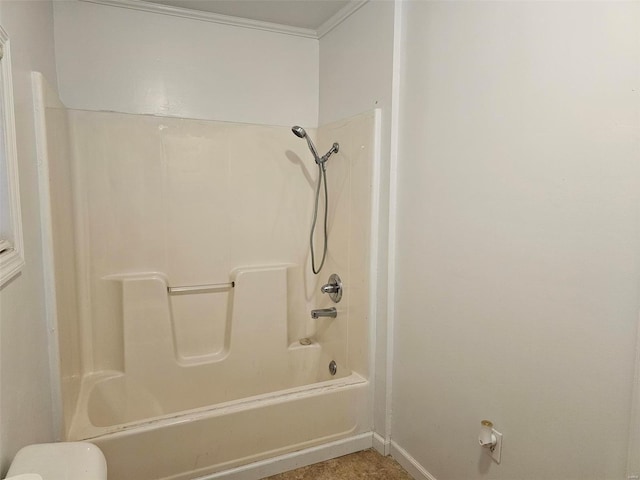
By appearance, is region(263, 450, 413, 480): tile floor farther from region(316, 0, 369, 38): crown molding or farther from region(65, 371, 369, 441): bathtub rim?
region(316, 0, 369, 38): crown molding

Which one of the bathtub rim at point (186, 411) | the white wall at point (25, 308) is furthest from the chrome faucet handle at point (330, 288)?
the white wall at point (25, 308)

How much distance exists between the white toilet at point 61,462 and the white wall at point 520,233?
121 centimetres

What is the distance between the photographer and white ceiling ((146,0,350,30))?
79.1 inches

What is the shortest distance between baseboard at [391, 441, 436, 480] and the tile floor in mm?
20

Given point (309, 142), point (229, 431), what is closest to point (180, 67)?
point (309, 142)

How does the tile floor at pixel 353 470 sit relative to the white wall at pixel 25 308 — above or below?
below

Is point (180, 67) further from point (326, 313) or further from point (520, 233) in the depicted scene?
point (520, 233)

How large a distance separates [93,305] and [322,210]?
1.36 meters

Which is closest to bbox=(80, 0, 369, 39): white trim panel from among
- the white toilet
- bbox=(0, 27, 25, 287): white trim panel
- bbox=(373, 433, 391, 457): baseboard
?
bbox=(0, 27, 25, 287): white trim panel

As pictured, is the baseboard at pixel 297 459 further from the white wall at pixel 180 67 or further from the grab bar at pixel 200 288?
the white wall at pixel 180 67

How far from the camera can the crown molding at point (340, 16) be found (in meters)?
1.96

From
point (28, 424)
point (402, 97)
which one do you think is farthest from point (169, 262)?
point (402, 97)

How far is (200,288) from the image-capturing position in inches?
87.2

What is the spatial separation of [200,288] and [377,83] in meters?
1.44
